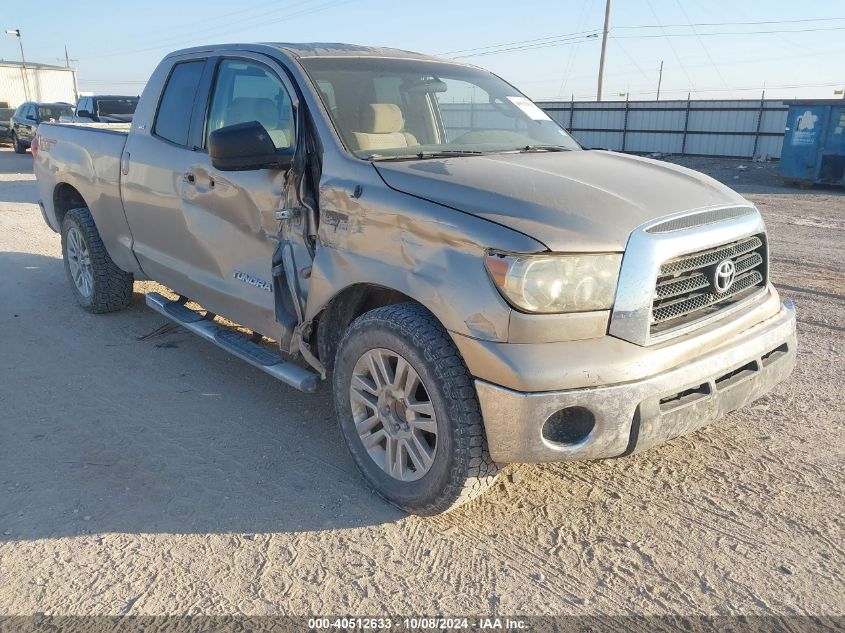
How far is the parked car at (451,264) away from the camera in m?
2.55

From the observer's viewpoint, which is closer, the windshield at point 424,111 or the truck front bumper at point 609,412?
the truck front bumper at point 609,412

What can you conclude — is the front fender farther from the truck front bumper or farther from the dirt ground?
the dirt ground

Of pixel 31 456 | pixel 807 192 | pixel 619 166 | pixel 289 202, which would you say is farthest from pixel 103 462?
pixel 807 192

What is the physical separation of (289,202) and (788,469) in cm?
275

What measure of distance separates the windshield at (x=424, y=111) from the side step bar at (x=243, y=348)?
1.16 m

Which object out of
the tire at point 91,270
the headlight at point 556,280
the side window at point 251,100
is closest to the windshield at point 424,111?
the side window at point 251,100

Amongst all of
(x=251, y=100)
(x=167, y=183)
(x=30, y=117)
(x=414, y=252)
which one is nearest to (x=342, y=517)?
(x=414, y=252)

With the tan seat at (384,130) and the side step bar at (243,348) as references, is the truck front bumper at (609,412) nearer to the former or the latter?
the side step bar at (243,348)

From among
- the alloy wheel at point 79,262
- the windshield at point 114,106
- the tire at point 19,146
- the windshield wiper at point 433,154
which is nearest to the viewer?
the windshield wiper at point 433,154

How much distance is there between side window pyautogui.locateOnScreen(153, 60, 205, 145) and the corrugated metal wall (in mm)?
18551

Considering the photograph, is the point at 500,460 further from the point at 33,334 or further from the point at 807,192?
the point at 807,192

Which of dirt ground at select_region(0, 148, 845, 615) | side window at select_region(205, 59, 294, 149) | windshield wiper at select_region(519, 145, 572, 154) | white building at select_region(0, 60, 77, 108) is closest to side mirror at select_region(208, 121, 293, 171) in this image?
side window at select_region(205, 59, 294, 149)

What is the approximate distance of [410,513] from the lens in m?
3.04

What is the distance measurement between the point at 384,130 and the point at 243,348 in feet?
4.76
